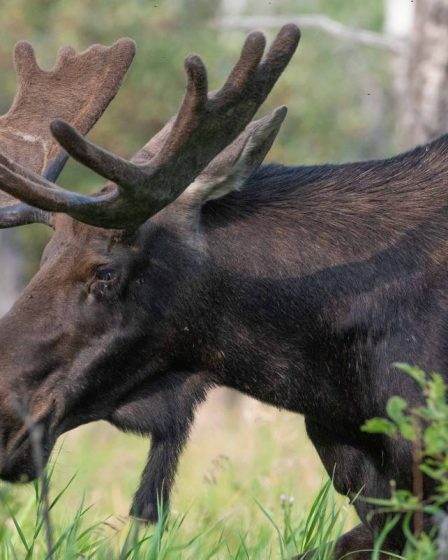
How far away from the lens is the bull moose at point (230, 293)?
4195 mm

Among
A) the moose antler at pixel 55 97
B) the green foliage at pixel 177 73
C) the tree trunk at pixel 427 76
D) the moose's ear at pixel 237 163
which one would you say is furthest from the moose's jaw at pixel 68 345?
the green foliage at pixel 177 73

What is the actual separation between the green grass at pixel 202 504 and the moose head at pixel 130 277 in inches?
11.6

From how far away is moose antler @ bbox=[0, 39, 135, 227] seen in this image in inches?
203

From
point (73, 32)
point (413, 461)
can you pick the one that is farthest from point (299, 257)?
point (73, 32)

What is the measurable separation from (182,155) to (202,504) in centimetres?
263

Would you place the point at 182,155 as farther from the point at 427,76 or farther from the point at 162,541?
the point at 427,76

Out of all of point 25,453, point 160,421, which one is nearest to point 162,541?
point 160,421

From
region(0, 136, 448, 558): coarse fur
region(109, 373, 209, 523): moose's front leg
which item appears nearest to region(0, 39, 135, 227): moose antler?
region(0, 136, 448, 558): coarse fur

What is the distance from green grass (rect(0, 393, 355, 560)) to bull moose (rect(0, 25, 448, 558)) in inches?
9.7

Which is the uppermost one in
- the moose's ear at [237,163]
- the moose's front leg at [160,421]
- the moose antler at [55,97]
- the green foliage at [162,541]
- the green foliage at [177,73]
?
the green foliage at [177,73]

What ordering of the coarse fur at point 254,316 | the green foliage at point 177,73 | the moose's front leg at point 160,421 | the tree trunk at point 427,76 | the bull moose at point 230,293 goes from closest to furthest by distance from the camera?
the bull moose at point 230,293 < the coarse fur at point 254,316 < the moose's front leg at point 160,421 < the tree trunk at point 427,76 < the green foliage at point 177,73

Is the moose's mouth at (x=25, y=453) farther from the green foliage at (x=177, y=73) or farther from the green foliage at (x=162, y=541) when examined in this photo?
the green foliage at (x=177, y=73)

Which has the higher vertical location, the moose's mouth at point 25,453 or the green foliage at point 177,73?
the green foliage at point 177,73

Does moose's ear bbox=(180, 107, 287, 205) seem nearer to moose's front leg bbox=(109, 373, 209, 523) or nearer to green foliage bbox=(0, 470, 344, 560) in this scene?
moose's front leg bbox=(109, 373, 209, 523)
